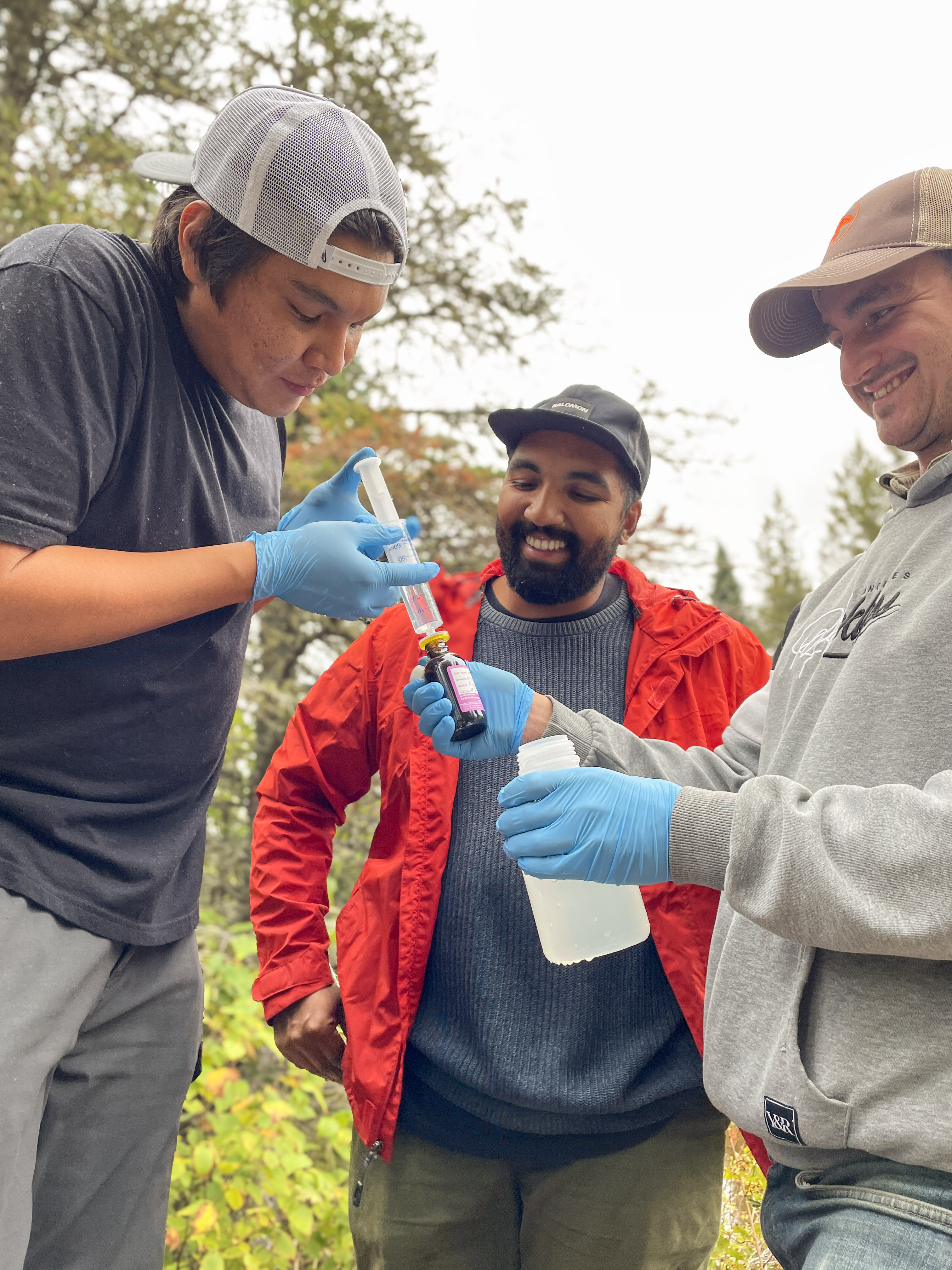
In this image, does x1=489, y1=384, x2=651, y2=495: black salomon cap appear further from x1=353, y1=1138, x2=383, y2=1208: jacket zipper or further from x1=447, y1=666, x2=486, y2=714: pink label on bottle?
x1=353, y1=1138, x2=383, y2=1208: jacket zipper

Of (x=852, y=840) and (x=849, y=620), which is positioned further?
(x=849, y=620)

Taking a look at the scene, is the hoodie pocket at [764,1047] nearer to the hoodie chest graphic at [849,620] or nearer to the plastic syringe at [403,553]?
the hoodie chest graphic at [849,620]

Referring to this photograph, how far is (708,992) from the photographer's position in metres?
1.48

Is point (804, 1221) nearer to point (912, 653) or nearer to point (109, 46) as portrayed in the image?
point (912, 653)

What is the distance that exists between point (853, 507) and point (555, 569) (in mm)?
31743

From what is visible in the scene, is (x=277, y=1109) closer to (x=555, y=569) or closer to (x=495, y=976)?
(x=495, y=976)

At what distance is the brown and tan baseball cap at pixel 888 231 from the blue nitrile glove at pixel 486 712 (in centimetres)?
92

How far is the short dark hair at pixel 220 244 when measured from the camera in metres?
1.60

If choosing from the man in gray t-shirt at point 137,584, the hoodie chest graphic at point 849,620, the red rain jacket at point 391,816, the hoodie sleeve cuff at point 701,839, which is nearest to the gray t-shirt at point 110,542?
the man in gray t-shirt at point 137,584

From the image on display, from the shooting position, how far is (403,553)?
198cm

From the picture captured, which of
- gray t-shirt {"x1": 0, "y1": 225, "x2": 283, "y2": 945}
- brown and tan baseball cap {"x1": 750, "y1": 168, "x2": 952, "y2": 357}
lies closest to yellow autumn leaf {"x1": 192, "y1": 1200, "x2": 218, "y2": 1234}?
gray t-shirt {"x1": 0, "y1": 225, "x2": 283, "y2": 945}

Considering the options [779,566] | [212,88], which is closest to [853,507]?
[779,566]

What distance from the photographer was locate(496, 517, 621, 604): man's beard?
2328mm

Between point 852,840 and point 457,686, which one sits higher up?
point 852,840
